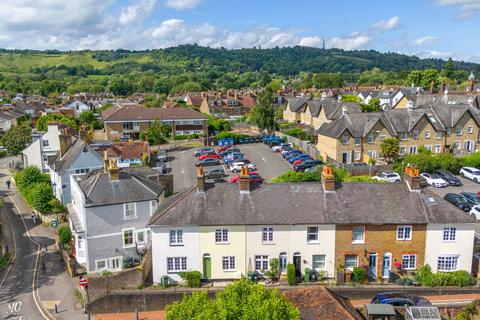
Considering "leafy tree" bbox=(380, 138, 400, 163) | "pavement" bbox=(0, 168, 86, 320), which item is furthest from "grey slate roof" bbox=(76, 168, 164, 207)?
"leafy tree" bbox=(380, 138, 400, 163)

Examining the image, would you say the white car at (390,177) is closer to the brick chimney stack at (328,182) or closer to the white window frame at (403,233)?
the brick chimney stack at (328,182)

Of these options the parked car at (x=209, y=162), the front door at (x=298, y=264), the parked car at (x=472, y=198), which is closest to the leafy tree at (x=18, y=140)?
the parked car at (x=209, y=162)

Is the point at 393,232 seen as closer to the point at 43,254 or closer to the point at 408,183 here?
the point at 408,183

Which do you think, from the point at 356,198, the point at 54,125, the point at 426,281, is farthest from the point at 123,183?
the point at 54,125

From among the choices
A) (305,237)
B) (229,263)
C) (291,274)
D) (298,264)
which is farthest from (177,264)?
(305,237)

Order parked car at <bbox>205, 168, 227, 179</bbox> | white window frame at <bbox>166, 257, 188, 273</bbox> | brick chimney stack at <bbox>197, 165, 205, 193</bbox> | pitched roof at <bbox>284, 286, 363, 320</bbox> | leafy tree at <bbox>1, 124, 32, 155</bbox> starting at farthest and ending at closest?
leafy tree at <bbox>1, 124, 32, 155</bbox>, parked car at <bbox>205, 168, 227, 179</bbox>, brick chimney stack at <bbox>197, 165, 205, 193</bbox>, white window frame at <bbox>166, 257, 188, 273</bbox>, pitched roof at <bbox>284, 286, 363, 320</bbox>

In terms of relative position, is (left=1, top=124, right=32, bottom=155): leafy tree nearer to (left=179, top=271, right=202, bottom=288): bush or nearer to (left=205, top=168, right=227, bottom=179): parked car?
(left=205, top=168, right=227, bottom=179): parked car
